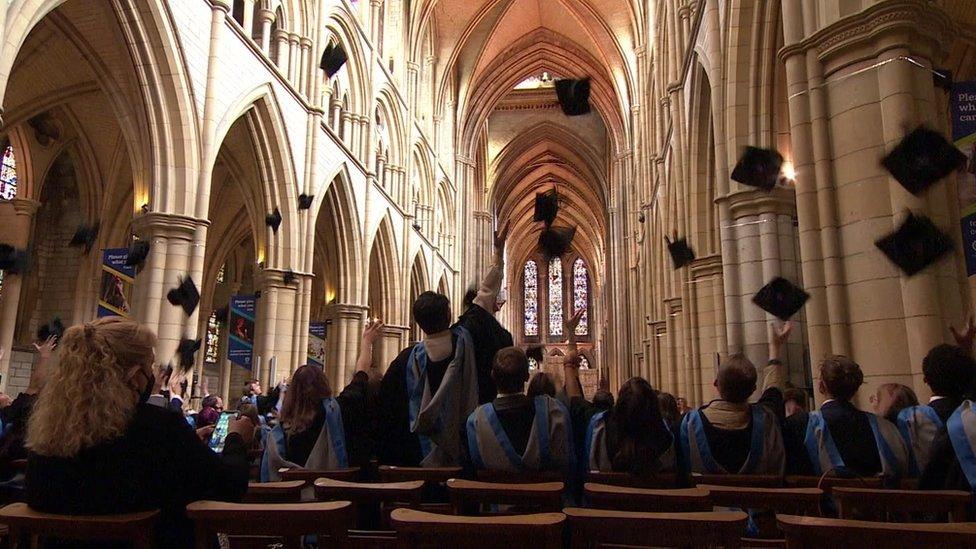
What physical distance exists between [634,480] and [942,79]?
16.4 ft

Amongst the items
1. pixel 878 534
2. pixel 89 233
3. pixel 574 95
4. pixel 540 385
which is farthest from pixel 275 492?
pixel 89 233

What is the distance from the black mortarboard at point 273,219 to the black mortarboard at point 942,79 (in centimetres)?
1252

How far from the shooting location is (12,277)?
54.3 ft

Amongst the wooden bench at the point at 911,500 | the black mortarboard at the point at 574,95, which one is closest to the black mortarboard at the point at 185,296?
the black mortarboard at the point at 574,95

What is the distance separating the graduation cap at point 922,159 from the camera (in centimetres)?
528

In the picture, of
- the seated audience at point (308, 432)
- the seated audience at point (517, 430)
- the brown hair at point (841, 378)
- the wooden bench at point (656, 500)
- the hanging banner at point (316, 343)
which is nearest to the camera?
the wooden bench at point (656, 500)

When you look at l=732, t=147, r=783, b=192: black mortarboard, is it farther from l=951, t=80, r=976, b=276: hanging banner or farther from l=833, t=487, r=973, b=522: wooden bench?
l=833, t=487, r=973, b=522: wooden bench

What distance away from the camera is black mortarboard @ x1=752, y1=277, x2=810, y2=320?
22.5 ft

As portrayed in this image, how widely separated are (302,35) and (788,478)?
15.6 metres

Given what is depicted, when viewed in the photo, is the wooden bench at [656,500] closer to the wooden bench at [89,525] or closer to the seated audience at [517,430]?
the seated audience at [517,430]

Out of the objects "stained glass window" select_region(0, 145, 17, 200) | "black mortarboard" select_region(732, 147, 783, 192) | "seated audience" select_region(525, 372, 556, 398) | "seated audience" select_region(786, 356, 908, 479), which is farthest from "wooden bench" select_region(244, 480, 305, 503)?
"stained glass window" select_region(0, 145, 17, 200)

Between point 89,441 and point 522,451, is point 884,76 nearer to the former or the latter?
point 522,451

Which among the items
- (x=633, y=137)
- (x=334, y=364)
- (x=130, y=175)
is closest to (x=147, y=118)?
(x=130, y=175)

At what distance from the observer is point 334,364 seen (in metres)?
19.8
